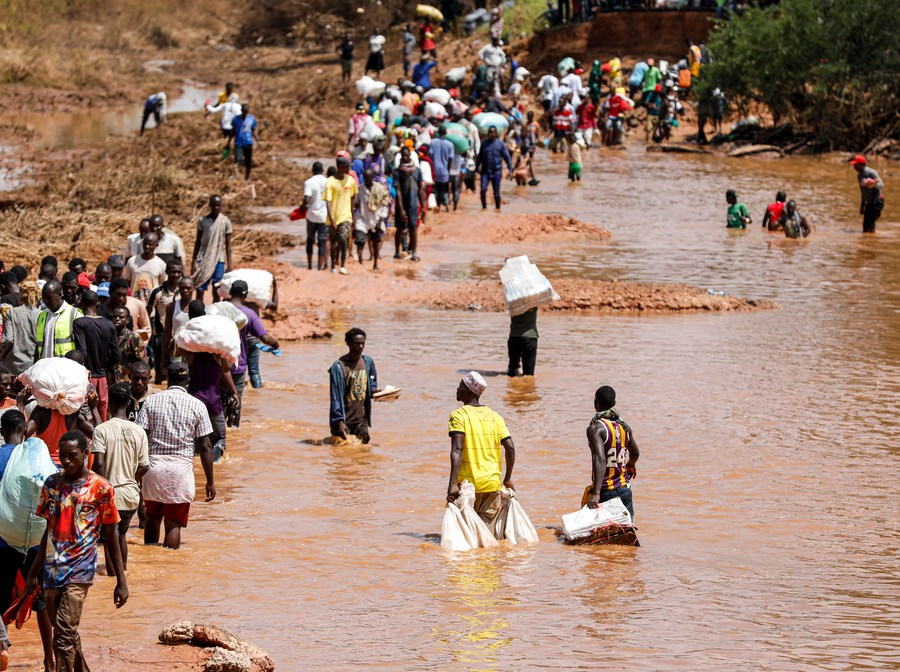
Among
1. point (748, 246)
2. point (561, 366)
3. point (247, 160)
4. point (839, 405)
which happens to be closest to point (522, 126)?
point (247, 160)

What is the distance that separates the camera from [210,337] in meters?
9.86

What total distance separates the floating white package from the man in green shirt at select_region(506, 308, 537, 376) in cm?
529

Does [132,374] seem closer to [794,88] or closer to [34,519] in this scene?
[34,519]

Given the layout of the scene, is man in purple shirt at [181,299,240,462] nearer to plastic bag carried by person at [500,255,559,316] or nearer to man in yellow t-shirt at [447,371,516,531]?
man in yellow t-shirt at [447,371,516,531]

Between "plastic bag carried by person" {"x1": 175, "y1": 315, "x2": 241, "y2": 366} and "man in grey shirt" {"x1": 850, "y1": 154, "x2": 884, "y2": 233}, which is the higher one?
"man in grey shirt" {"x1": 850, "y1": 154, "x2": 884, "y2": 233}

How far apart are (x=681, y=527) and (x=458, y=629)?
8.88ft

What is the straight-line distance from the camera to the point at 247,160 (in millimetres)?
27719

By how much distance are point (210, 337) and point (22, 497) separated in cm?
307

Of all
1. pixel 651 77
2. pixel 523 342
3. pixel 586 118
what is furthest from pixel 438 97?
pixel 523 342

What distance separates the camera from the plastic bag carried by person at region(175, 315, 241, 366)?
32.3 ft

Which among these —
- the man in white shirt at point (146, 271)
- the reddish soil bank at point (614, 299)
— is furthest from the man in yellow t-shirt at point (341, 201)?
the man in white shirt at point (146, 271)

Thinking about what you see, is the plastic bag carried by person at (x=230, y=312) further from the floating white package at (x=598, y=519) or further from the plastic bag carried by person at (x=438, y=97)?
the plastic bag carried by person at (x=438, y=97)

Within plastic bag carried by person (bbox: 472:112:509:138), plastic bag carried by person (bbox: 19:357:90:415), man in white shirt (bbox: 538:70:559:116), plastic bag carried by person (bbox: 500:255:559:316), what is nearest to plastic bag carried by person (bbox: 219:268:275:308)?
plastic bag carried by person (bbox: 500:255:559:316)

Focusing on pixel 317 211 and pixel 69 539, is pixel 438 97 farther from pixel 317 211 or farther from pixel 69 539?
pixel 69 539
